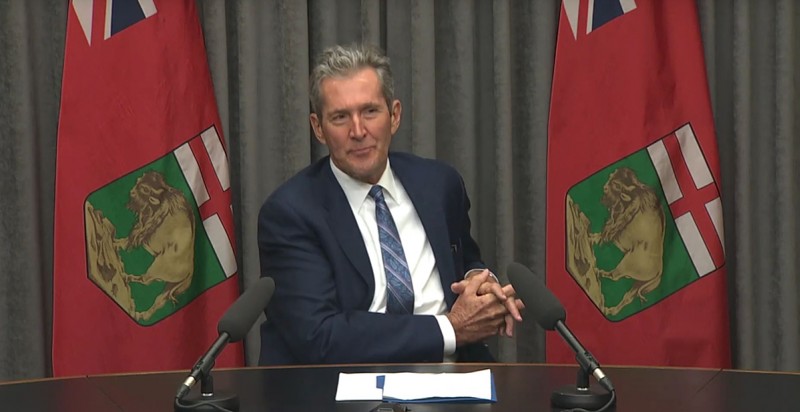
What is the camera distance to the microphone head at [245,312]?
78.2 inches

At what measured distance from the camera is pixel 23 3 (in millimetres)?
3391

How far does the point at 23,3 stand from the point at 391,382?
1.94 metres

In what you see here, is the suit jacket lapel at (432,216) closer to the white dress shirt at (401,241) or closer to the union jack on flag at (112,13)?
the white dress shirt at (401,241)

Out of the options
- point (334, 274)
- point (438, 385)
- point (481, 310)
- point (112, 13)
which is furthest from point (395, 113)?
point (438, 385)

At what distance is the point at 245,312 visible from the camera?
203cm

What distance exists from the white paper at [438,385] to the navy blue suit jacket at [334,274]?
0.38 metres

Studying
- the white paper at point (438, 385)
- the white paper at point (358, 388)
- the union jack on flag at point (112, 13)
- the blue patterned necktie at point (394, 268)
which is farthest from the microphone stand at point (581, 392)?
the union jack on flag at point (112, 13)

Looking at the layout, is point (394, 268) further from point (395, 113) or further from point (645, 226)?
point (645, 226)

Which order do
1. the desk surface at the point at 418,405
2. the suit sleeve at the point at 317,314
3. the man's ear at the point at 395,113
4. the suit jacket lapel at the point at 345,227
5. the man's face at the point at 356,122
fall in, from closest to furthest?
the desk surface at the point at 418,405, the suit sleeve at the point at 317,314, the suit jacket lapel at the point at 345,227, the man's face at the point at 356,122, the man's ear at the point at 395,113

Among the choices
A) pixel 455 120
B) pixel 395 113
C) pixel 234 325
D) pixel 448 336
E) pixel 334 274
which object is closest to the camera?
pixel 234 325

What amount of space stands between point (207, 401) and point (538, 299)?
2.16 ft

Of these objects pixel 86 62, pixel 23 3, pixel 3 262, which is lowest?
pixel 3 262

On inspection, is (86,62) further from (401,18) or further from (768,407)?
(768,407)

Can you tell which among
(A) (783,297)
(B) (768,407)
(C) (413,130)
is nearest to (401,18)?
(C) (413,130)
